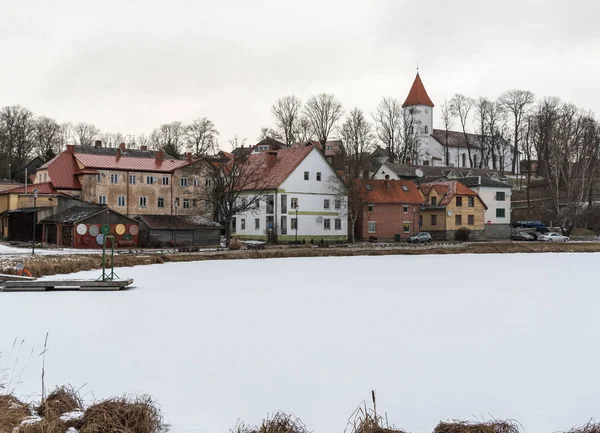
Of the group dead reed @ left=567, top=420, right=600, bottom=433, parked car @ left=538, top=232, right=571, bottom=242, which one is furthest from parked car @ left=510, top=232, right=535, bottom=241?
dead reed @ left=567, top=420, right=600, bottom=433

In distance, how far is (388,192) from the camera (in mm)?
69375

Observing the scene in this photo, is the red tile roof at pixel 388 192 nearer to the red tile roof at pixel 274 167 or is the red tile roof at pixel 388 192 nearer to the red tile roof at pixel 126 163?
the red tile roof at pixel 274 167

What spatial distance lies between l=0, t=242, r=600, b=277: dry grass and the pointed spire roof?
194 ft

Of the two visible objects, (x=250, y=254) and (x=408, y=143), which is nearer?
(x=250, y=254)

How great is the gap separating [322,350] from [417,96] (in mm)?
106249

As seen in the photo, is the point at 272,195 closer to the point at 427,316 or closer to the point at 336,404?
the point at 427,316

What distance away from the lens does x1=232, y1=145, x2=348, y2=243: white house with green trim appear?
205 feet

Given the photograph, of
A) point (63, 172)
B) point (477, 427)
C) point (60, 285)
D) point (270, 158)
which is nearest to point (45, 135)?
point (63, 172)

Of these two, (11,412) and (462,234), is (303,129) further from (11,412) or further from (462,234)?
(11,412)

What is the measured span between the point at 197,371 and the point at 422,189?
64002 millimetres

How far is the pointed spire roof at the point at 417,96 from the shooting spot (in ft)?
376

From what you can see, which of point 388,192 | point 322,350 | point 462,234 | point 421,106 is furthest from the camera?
point 421,106

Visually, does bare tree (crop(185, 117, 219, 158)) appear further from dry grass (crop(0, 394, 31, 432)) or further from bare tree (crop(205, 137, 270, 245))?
dry grass (crop(0, 394, 31, 432))

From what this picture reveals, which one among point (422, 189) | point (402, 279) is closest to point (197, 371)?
point (402, 279)
